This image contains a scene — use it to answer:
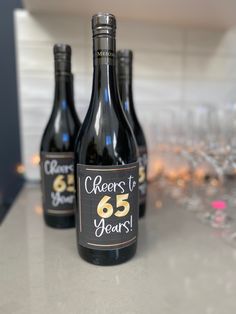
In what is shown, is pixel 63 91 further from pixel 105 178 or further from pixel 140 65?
pixel 140 65

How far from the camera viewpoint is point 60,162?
46 centimetres

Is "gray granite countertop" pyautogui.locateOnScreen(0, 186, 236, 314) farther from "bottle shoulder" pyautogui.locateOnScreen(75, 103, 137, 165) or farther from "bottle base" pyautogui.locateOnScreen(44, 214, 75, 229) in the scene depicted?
"bottle shoulder" pyautogui.locateOnScreen(75, 103, 137, 165)

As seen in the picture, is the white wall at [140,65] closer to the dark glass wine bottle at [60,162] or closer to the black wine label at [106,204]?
the dark glass wine bottle at [60,162]

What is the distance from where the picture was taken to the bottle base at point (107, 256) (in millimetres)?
353

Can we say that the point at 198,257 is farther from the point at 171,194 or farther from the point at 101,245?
the point at 171,194

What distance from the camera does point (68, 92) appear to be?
0.48 metres

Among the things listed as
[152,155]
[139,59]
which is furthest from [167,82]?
[152,155]

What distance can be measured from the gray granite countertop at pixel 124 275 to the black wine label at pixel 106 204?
0.14 ft

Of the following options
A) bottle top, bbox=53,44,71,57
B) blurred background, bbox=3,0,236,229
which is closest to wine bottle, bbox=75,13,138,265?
bottle top, bbox=53,44,71,57

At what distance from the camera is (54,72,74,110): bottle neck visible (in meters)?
0.45

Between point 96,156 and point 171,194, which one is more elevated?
point 96,156

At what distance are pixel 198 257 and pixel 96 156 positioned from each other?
209 mm

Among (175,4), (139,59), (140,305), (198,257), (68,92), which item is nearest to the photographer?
(140,305)

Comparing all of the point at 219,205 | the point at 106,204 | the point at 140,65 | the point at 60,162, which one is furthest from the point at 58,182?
the point at 140,65
